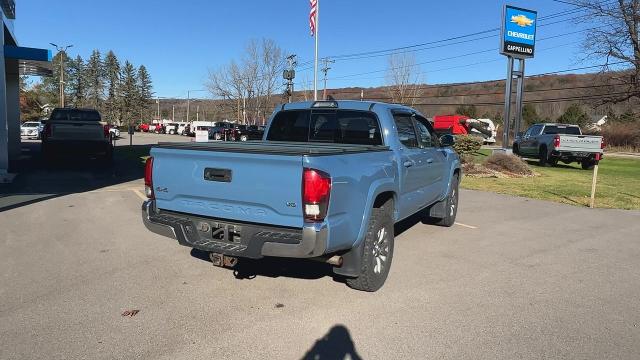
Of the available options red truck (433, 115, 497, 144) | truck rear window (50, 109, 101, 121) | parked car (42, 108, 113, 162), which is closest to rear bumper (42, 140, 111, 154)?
parked car (42, 108, 113, 162)

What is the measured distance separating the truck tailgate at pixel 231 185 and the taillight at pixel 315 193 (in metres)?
0.05

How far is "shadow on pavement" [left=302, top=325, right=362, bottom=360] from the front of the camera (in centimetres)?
353

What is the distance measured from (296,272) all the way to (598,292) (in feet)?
10.5

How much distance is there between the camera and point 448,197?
26.2ft

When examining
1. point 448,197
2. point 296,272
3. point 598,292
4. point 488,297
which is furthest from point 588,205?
point 296,272

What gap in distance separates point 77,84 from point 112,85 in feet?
24.8

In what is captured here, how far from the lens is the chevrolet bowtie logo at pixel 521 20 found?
21.7 metres

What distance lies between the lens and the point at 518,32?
2180cm

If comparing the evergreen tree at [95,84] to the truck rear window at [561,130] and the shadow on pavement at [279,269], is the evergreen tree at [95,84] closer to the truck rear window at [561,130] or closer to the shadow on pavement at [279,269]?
the truck rear window at [561,130]

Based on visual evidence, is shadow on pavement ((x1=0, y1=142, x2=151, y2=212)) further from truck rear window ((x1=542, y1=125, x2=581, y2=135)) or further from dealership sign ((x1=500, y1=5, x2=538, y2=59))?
truck rear window ((x1=542, y1=125, x2=581, y2=135))

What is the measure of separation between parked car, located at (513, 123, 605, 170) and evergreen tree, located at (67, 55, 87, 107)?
359ft

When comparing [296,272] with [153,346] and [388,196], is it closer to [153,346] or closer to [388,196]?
[388,196]

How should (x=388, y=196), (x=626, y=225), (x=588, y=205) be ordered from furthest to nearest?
1. (x=588, y=205)
2. (x=626, y=225)
3. (x=388, y=196)

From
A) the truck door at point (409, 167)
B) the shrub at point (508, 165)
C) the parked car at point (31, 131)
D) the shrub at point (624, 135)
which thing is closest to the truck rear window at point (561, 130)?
the shrub at point (508, 165)
